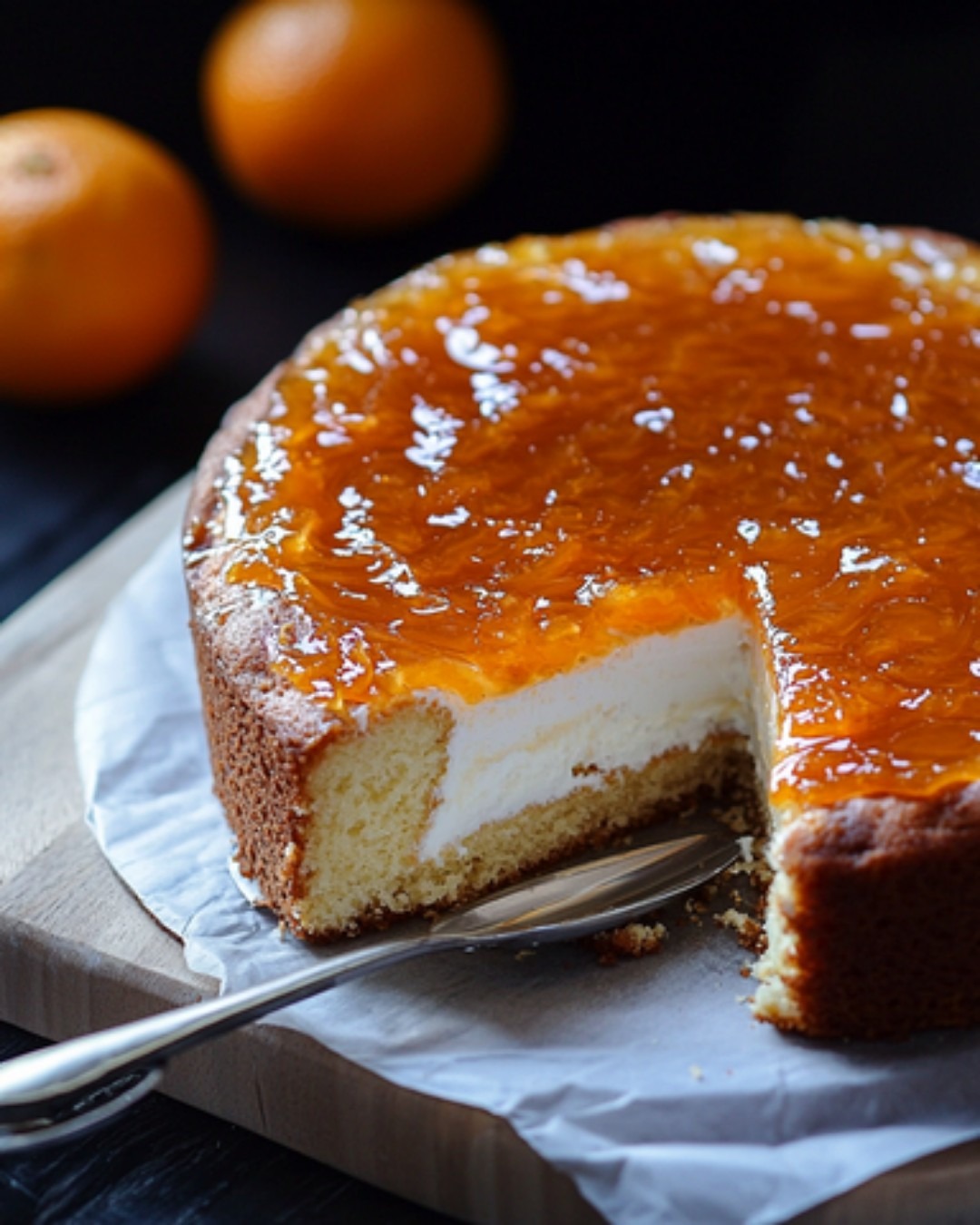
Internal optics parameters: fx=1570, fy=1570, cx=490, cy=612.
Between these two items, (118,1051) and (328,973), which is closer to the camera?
(118,1051)

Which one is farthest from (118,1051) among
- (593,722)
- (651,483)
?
(651,483)

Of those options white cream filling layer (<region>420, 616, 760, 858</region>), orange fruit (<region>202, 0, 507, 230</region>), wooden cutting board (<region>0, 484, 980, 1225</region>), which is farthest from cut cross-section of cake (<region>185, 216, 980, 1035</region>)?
orange fruit (<region>202, 0, 507, 230</region>)

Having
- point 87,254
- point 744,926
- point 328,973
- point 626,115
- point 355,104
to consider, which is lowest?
point 744,926

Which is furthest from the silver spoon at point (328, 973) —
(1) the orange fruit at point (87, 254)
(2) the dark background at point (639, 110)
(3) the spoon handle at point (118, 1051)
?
(2) the dark background at point (639, 110)

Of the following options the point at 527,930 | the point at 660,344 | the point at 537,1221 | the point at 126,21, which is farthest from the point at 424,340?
the point at 126,21

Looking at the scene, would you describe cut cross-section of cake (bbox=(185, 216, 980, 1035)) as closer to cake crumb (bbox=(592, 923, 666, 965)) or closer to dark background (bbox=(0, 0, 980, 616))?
cake crumb (bbox=(592, 923, 666, 965))

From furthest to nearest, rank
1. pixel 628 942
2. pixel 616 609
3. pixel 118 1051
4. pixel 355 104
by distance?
pixel 355 104 → pixel 616 609 → pixel 628 942 → pixel 118 1051

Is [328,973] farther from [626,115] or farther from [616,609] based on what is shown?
[626,115]
